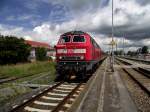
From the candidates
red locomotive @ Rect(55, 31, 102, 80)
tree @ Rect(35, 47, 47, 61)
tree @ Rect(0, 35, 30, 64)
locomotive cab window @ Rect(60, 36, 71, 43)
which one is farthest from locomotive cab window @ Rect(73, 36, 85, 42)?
tree @ Rect(35, 47, 47, 61)

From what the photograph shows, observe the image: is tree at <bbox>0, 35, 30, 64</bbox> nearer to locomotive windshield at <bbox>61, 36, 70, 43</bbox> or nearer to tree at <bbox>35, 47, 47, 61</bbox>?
tree at <bbox>35, 47, 47, 61</bbox>

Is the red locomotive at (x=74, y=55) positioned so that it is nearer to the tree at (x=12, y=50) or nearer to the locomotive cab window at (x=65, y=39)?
the locomotive cab window at (x=65, y=39)

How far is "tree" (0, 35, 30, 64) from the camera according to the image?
4334 centimetres

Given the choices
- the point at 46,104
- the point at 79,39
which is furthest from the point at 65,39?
the point at 46,104

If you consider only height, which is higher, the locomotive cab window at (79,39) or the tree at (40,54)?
the locomotive cab window at (79,39)

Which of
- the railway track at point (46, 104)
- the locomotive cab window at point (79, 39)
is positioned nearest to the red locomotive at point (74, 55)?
the locomotive cab window at point (79, 39)

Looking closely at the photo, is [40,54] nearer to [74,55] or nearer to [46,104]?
[74,55]

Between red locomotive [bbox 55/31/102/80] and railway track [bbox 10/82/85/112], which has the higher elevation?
red locomotive [bbox 55/31/102/80]

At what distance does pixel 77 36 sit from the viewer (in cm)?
1705

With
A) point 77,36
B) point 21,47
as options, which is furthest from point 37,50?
point 77,36

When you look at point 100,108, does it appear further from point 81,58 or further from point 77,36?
point 77,36

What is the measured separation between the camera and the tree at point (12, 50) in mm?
43341

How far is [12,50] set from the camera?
4541cm

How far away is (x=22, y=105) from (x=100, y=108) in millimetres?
2762
